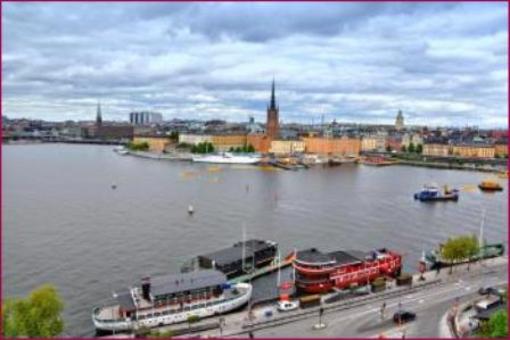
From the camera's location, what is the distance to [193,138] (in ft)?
160

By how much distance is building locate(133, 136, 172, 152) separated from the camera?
47259mm

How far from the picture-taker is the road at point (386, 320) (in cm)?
745

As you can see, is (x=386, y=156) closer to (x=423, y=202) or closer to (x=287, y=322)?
(x=423, y=202)

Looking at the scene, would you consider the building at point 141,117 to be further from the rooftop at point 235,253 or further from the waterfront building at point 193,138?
the rooftop at point 235,253

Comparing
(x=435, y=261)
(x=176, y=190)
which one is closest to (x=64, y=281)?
(x=435, y=261)

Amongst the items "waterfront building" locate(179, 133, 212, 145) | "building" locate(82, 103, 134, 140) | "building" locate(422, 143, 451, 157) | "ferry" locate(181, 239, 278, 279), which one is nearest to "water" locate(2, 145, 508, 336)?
"ferry" locate(181, 239, 278, 279)

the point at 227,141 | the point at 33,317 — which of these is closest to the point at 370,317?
the point at 33,317

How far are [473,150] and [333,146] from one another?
9.93 m

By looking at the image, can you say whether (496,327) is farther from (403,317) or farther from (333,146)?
(333,146)

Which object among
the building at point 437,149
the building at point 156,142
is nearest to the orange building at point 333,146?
the building at point 437,149

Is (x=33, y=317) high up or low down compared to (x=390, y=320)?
up

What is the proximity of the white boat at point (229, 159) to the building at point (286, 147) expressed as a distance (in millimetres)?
5910

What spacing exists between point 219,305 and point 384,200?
12029 mm

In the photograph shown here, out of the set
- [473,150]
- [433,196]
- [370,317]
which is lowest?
[370,317]
